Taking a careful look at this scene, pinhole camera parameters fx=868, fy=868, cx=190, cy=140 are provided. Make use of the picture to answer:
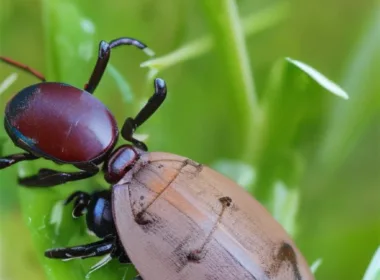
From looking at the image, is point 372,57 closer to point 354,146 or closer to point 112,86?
point 354,146

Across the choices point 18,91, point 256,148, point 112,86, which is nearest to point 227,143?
point 256,148

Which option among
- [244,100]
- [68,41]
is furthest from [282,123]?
[68,41]

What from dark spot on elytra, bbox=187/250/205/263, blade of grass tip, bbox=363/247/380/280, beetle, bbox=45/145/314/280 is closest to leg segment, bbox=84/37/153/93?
beetle, bbox=45/145/314/280

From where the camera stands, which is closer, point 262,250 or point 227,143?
point 262,250

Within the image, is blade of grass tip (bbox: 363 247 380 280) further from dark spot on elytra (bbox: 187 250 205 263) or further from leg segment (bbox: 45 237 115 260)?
leg segment (bbox: 45 237 115 260)

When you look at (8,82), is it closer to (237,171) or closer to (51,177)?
(51,177)

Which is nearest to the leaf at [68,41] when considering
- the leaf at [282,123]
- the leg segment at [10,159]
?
the leg segment at [10,159]
